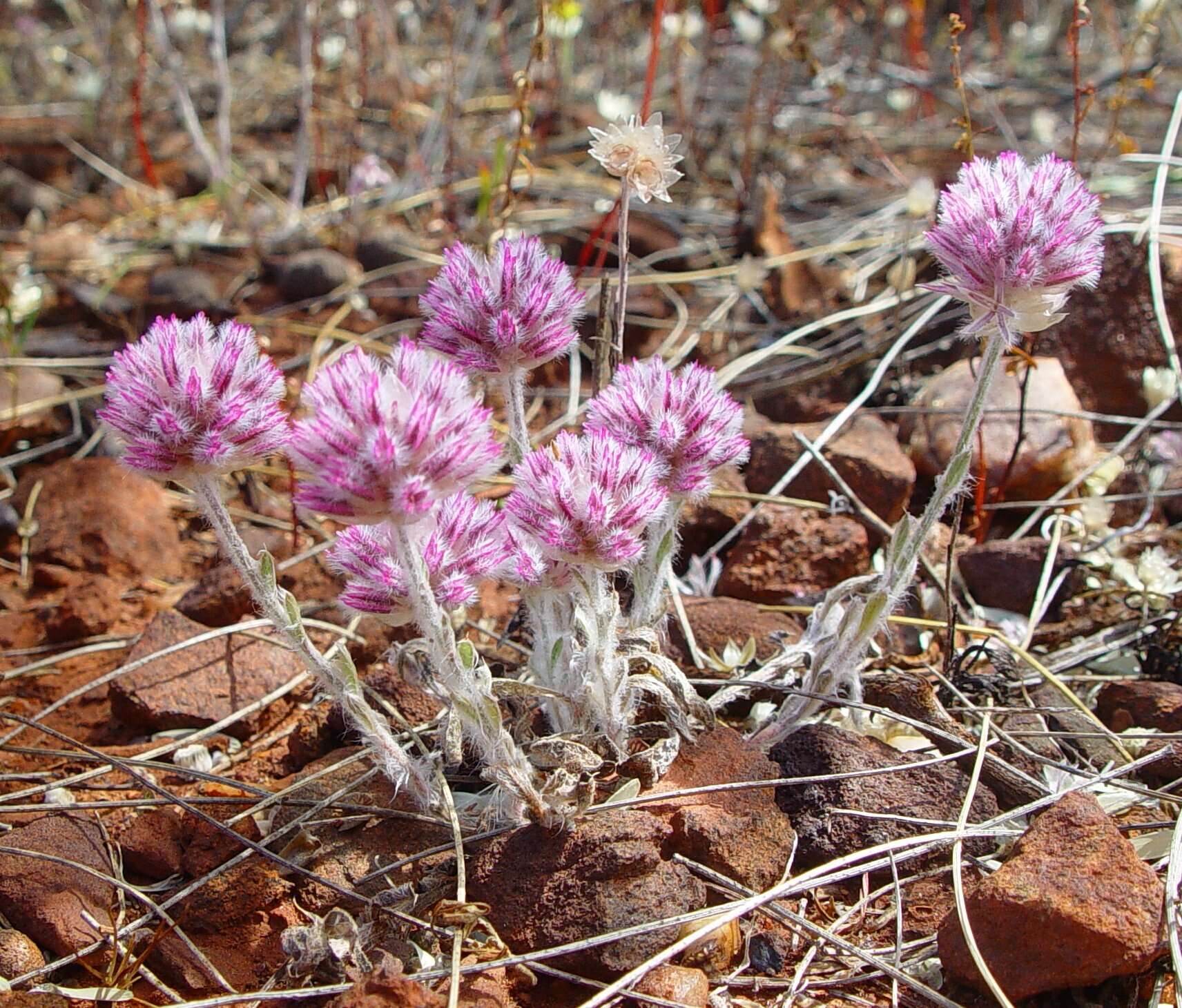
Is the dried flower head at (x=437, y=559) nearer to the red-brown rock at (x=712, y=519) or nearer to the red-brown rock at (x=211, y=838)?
the red-brown rock at (x=211, y=838)

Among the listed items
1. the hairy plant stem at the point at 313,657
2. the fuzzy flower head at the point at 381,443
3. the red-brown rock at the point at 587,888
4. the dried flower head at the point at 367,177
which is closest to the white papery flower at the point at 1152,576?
the red-brown rock at the point at 587,888

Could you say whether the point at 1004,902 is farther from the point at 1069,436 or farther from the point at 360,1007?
the point at 1069,436

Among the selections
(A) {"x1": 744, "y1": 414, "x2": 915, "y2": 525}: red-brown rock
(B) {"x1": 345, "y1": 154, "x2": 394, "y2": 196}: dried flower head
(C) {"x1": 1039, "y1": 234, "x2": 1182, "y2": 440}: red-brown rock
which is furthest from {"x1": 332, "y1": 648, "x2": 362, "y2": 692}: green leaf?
(B) {"x1": 345, "y1": 154, "x2": 394, "y2": 196}: dried flower head

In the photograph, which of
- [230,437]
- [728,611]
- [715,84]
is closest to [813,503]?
[728,611]

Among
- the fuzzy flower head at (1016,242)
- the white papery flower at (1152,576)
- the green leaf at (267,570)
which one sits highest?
the fuzzy flower head at (1016,242)

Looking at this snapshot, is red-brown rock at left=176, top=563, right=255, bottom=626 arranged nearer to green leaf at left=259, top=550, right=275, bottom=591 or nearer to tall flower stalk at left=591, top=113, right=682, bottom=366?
green leaf at left=259, top=550, right=275, bottom=591

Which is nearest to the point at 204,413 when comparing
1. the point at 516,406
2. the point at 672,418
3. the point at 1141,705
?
the point at 516,406
